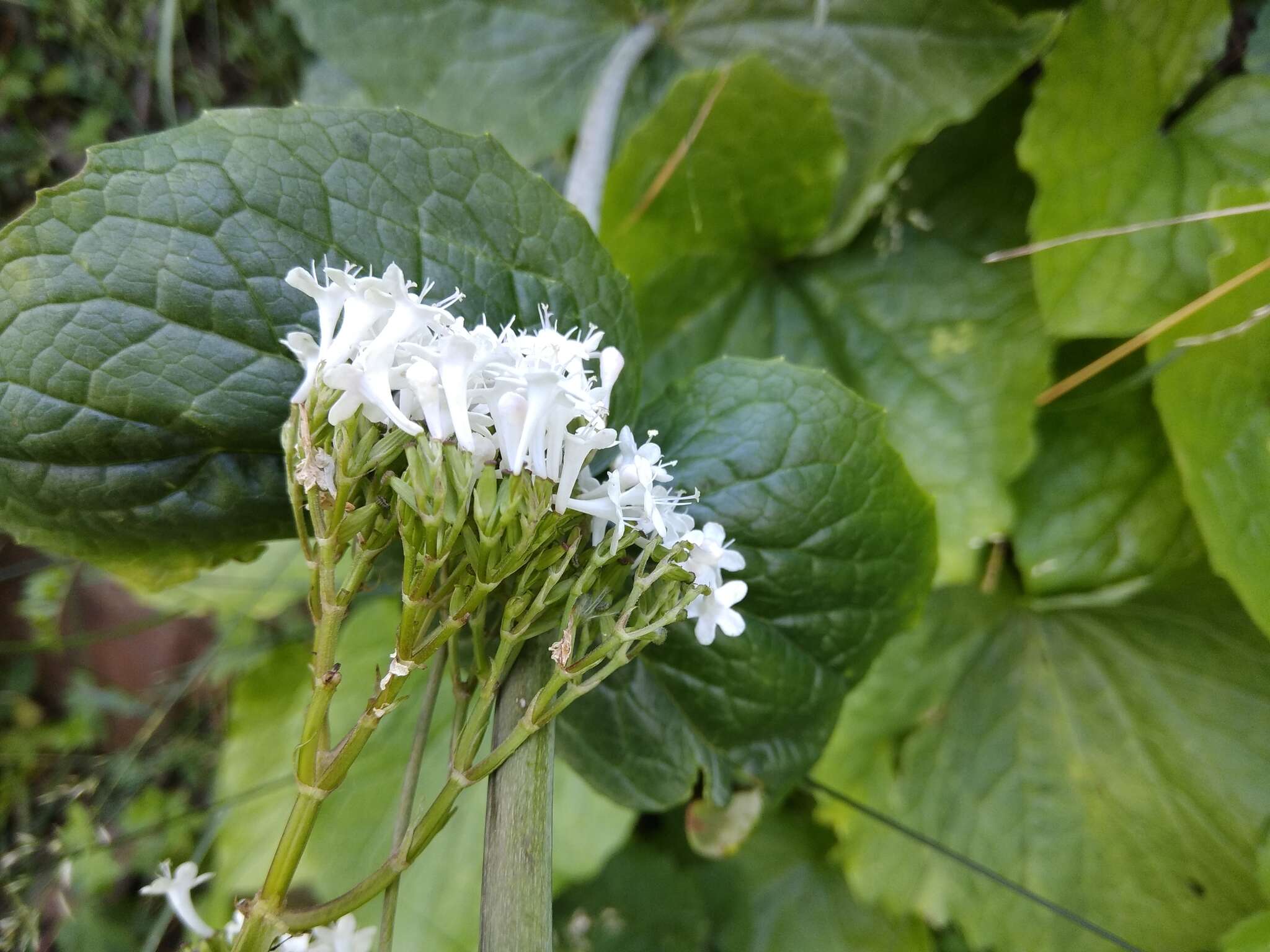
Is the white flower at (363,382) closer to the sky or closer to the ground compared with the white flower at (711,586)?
closer to the sky

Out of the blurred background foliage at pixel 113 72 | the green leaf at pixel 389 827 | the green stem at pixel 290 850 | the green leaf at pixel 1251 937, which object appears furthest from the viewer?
the blurred background foliage at pixel 113 72

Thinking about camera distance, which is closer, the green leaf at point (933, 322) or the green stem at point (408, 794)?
the green stem at point (408, 794)

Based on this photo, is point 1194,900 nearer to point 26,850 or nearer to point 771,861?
point 771,861

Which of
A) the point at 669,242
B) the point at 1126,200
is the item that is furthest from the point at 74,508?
the point at 1126,200

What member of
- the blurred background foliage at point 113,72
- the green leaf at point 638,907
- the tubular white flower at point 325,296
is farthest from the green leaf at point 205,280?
the blurred background foliage at point 113,72

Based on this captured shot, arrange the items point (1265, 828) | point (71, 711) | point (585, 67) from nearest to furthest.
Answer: point (1265, 828), point (585, 67), point (71, 711)

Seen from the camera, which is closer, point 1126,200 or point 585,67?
point 1126,200

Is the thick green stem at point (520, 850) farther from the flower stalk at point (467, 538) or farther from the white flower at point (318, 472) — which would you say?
the white flower at point (318, 472)

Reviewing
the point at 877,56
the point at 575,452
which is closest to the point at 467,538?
the point at 575,452
